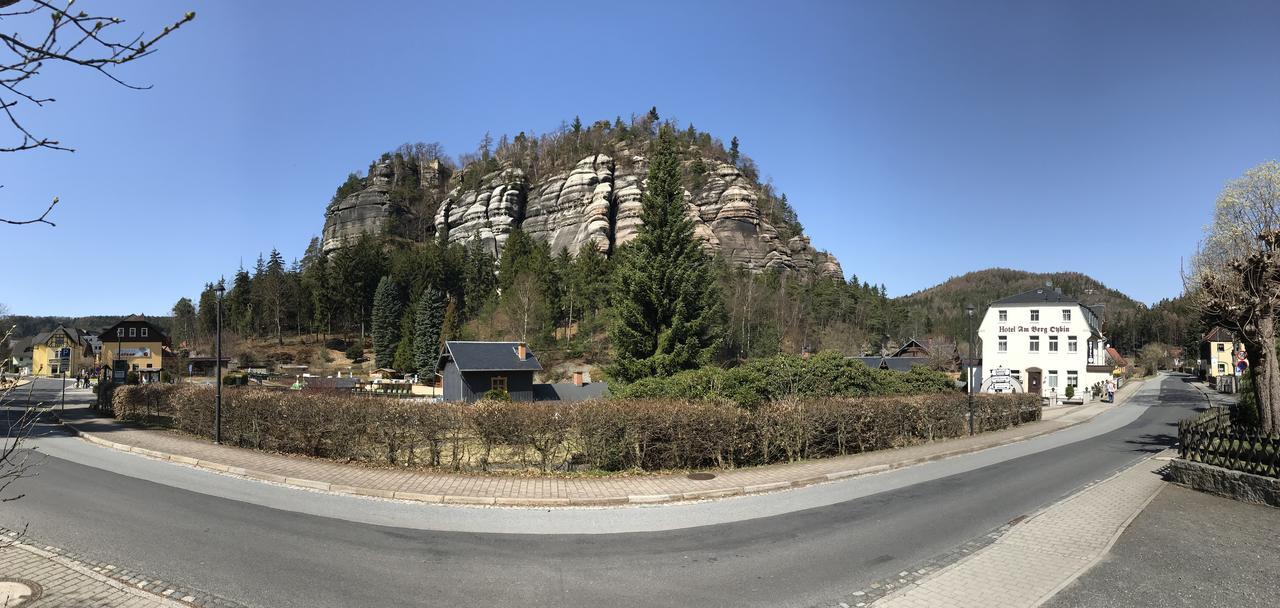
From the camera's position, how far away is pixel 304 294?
273ft

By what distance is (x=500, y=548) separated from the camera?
794 cm

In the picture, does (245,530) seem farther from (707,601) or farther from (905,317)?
(905,317)

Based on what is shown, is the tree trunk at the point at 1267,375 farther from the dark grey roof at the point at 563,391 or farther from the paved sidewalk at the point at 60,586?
the dark grey roof at the point at 563,391

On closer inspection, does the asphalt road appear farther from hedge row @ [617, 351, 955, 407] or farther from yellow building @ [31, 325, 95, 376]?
yellow building @ [31, 325, 95, 376]

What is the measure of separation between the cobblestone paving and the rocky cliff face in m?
96.9

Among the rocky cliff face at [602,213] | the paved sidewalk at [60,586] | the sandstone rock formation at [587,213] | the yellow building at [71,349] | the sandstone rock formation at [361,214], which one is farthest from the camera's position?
the sandstone rock formation at [361,214]

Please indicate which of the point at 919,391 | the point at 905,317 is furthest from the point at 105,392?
the point at 905,317

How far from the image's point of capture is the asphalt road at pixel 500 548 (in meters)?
6.45

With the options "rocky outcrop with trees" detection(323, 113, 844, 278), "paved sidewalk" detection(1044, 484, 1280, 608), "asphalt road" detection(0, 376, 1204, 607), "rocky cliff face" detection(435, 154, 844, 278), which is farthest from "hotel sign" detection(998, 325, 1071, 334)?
"rocky cliff face" detection(435, 154, 844, 278)

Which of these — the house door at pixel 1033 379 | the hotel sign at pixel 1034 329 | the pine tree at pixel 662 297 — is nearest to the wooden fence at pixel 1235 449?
the pine tree at pixel 662 297

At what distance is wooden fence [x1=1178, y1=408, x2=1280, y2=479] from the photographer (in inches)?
440

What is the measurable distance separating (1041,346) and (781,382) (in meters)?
42.2

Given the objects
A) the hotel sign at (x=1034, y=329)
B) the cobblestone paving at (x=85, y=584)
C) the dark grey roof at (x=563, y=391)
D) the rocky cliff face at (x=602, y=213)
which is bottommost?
the dark grey roof at (x=563, y=391)

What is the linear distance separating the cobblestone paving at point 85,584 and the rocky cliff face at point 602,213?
Result: 318ft
